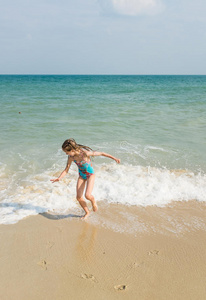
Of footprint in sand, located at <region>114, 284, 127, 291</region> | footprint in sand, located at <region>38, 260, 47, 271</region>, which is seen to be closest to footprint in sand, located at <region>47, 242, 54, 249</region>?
footprint in sand, located at <region>38, 260, 47, 271</region>

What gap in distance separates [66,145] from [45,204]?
1.71 meters

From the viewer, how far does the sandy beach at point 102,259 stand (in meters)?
3.08

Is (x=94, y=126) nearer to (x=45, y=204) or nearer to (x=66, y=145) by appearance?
(x=45, y=204)

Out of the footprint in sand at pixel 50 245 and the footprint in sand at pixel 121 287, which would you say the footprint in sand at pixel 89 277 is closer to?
the footprint in sand at pixel 121 287

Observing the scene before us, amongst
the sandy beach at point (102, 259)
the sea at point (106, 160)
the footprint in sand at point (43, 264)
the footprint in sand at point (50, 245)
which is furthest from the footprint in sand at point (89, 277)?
the sea at point (106, 160)

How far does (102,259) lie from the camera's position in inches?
142

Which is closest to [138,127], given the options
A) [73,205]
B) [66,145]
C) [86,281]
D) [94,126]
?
[94,126]

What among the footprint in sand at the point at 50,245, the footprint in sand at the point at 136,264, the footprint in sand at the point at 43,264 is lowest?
the footprint in sand at the point at 43,264

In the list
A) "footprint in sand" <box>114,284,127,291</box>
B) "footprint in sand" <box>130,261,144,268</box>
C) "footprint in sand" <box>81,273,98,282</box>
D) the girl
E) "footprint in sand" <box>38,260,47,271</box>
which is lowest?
"footprint in sand" <box>38,260,47,271</box>

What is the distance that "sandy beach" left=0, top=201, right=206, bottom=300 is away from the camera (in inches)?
121

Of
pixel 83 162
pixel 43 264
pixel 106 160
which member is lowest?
pixel 43 264

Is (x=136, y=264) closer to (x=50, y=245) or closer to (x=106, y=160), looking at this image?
(x=50, y=245)

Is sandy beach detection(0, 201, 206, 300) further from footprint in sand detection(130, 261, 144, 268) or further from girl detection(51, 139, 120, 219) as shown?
girl detection(51, 139, 120, 219)

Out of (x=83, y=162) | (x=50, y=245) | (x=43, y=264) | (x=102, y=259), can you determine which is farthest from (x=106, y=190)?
(x=43, y=264)
